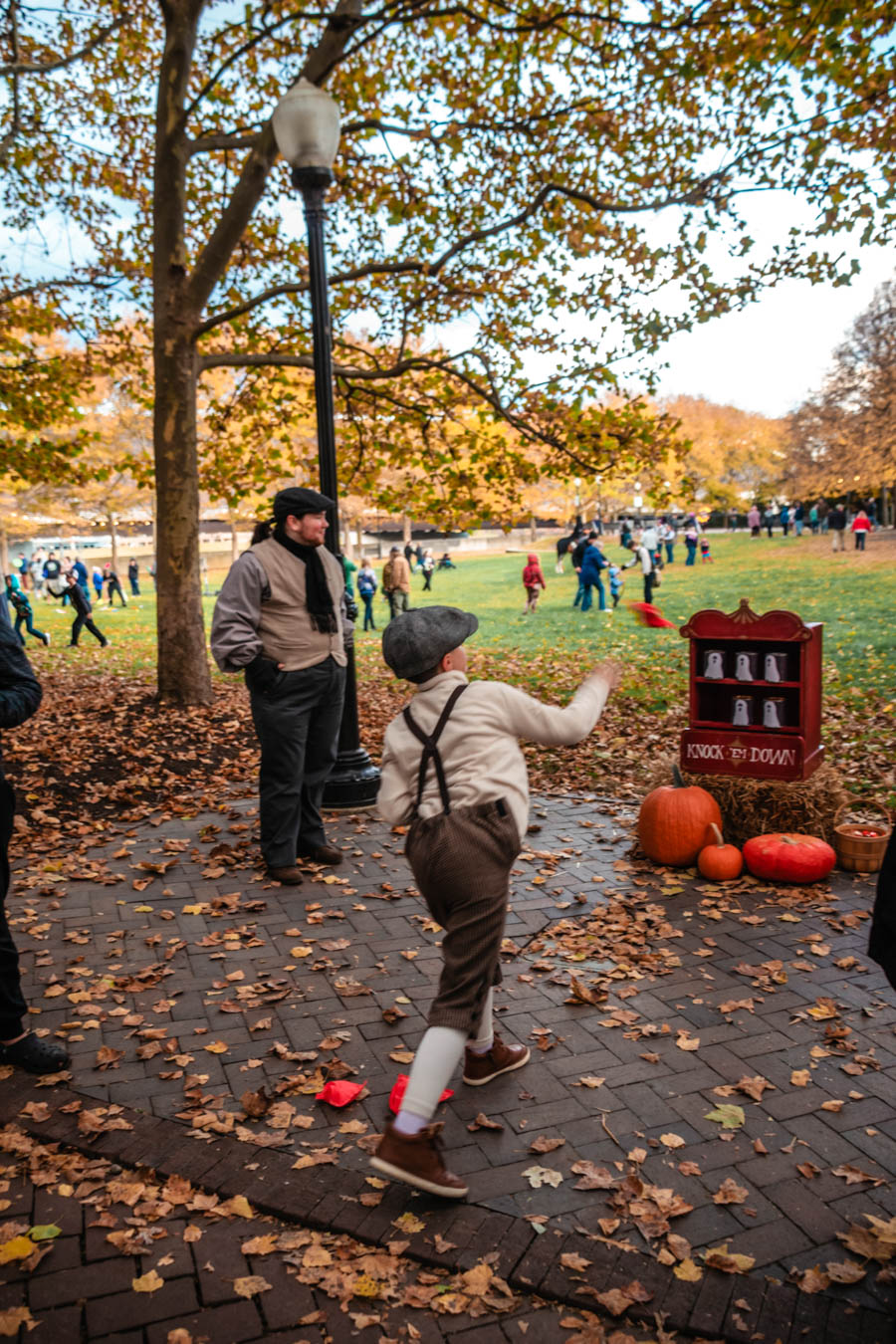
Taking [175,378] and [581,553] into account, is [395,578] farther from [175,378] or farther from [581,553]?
[175,378]

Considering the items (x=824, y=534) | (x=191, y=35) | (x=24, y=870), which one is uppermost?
(x=191, y=35)

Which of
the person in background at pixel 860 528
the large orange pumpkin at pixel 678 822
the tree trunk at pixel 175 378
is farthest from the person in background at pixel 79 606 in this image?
the person in background at pixel 860 528

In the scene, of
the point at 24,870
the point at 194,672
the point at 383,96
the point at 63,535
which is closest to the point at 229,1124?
the point at 24,870

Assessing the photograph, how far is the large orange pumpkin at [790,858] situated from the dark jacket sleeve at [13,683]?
4.16m

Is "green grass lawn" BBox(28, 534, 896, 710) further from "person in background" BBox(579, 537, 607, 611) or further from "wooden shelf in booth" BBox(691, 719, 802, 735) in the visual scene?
"wooden shelf in booth" BBox(691, 719, 802, 735)

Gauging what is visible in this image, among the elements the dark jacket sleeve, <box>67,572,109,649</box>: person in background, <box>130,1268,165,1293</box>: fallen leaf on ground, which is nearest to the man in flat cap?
the dark jacket sleeve

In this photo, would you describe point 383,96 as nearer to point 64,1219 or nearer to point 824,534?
point 64,1219

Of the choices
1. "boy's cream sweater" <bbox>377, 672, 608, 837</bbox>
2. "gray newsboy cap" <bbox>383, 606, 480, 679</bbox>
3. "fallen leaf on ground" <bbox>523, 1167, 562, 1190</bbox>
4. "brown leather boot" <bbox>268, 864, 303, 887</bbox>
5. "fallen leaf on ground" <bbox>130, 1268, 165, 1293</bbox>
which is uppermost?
"gray newsboy cap" <bbox>383, 606, 480, 679</bbox>

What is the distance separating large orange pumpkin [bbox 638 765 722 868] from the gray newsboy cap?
324cm

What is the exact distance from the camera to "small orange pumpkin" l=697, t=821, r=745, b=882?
5824mm

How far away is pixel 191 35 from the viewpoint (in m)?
11.4

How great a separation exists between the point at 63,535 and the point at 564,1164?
6874 cm

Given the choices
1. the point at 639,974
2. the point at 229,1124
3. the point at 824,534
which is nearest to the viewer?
the point at 229,1124

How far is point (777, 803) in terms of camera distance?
6.09 m
